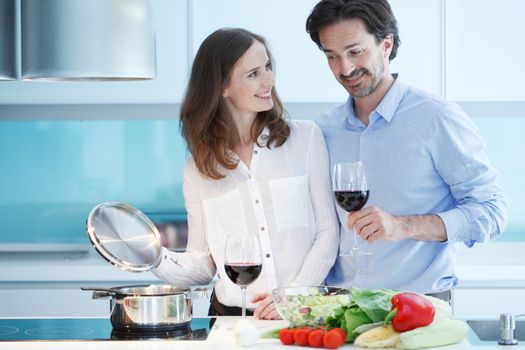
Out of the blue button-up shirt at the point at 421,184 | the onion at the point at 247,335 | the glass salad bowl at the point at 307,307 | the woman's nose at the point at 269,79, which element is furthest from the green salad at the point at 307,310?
the woman's nose at the point at 269,79

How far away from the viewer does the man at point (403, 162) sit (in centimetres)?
297

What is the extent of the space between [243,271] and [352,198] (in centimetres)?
36

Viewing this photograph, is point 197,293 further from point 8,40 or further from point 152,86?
point 152,86

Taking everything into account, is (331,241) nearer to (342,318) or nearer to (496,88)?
(342,318)

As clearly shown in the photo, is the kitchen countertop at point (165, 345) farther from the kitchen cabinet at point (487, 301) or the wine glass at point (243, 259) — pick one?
the kitchen cabinet at point (487, 301)

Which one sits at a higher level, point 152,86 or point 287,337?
point 152,86

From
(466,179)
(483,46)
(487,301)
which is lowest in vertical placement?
(487,301)

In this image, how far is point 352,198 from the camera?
8.63ft

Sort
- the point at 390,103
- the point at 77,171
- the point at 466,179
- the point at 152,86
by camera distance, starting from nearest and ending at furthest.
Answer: the point at 466,179, the point at 390,103, the point at 152,86, the point at 77,171

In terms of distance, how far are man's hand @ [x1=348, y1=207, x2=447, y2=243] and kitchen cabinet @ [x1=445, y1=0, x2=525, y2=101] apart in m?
1.72

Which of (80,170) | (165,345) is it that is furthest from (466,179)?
(80,170)

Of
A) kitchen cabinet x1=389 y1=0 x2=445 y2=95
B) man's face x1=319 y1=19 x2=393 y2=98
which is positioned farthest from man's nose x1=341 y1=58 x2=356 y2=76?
kitchen cabinet x1=389 y1=0 x2=445 y2=95

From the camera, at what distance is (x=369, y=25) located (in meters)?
3.09

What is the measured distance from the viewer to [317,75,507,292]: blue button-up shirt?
117 inches
